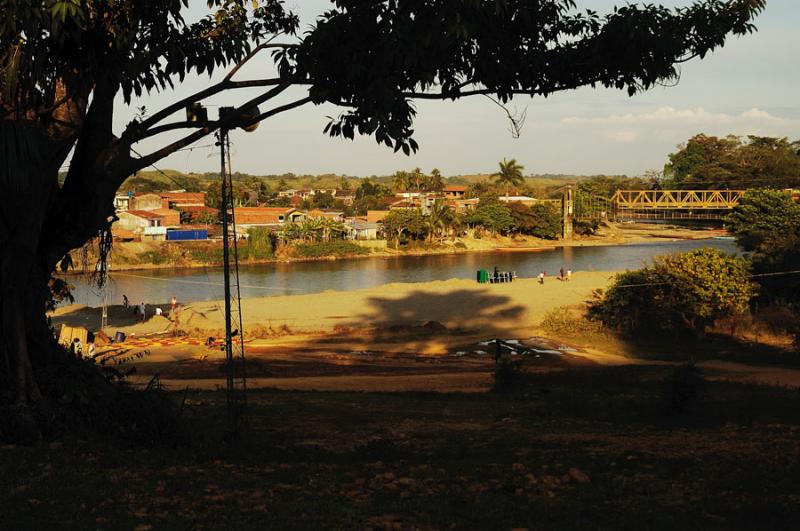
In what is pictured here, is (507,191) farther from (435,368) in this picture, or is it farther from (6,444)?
(6,444)

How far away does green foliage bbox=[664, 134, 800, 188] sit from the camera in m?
102

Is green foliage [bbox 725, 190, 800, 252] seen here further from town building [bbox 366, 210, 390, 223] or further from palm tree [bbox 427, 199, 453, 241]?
town building [bbox 366, 210, 390, 223]

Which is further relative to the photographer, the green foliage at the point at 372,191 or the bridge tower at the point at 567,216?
the green foliage at the point at 372,191

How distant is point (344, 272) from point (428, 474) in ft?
215

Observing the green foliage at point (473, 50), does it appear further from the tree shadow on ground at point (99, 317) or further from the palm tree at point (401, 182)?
the palm tree at point (401, 182)

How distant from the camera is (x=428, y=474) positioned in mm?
8359

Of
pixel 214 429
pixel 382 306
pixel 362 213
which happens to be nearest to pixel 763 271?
pixel 382 306

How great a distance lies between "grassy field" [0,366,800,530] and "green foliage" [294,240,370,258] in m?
71.6

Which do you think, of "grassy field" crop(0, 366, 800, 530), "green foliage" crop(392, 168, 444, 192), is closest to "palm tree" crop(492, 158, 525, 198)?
"green foliage" crop(392, 168, 444, 192)

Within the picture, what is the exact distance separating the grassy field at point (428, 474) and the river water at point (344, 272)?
43.5 meters

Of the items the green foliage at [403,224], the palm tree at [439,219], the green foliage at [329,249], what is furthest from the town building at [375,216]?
the green foliage at [329,249]

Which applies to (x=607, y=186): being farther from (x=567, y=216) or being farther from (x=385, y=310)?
(x=385, y=310)

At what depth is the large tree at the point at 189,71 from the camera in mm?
8250

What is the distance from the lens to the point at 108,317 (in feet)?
141
